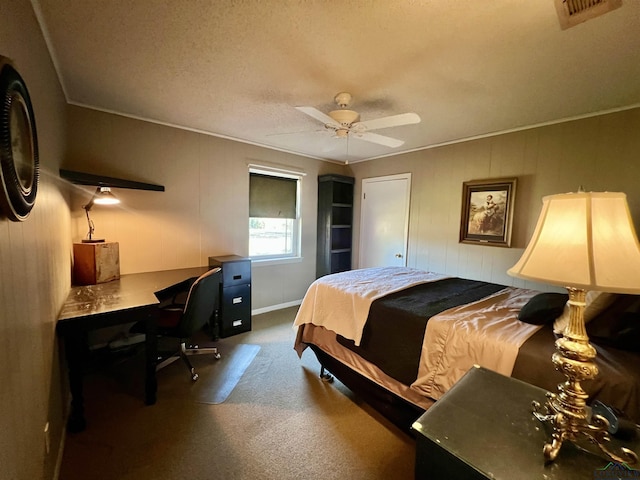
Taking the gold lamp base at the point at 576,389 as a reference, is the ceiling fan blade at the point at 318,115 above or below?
above

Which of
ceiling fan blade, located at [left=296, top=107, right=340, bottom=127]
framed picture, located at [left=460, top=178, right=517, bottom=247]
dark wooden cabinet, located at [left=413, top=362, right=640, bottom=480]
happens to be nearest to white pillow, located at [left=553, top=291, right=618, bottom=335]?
dark wooden cabinet, located at [left=413, top=362, right=640, bottom=480]

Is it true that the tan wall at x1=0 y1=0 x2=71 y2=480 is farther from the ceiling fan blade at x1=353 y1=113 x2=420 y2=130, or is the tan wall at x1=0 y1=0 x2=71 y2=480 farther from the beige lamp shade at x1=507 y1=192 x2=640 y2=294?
the ceiling fan blade at x1=353 y1=113 x2=420 y2=130

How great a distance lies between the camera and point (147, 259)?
Result: 2.91 m

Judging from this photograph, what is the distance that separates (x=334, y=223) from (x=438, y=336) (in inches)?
121

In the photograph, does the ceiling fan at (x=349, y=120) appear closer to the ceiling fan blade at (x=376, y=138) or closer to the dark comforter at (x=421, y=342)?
the ceiling fan blade at (x=376, y=138)

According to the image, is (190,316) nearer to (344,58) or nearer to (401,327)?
(401,327)

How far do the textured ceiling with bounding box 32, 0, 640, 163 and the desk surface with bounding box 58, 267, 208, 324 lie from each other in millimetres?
1681

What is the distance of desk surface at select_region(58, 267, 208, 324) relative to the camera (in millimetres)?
1739

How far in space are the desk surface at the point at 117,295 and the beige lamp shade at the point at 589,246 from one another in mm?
2290

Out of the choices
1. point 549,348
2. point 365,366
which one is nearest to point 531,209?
point 549,348

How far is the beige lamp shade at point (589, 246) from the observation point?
0.71m

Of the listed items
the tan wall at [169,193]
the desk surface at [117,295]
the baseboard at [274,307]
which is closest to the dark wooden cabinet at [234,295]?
the desk surface at [117,295]

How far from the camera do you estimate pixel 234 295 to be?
124 inches

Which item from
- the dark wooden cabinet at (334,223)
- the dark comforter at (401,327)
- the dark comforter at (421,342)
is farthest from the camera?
the dark wooden cabinet at (334,223)
